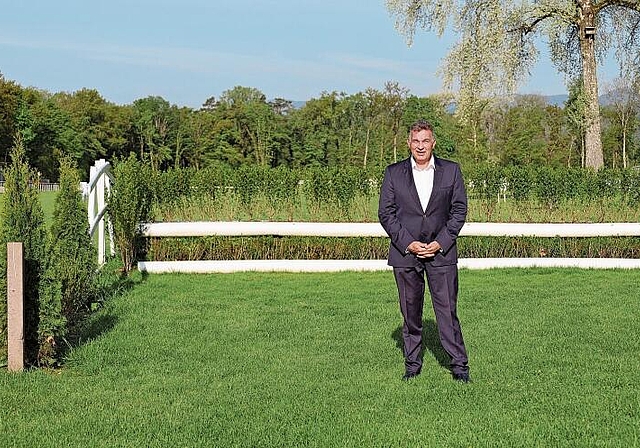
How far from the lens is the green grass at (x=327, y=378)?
4688 mm

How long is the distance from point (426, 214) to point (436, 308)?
2.38 ft

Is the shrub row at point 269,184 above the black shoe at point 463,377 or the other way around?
above

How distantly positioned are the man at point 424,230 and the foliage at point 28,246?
282cm

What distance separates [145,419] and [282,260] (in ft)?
24.9

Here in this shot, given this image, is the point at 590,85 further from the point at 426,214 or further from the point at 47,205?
the point at 47,205

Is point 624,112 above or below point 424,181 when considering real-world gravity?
above

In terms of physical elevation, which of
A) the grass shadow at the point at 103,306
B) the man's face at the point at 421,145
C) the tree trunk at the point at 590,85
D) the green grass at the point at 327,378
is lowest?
Answer: the green grass at the point at 327,378

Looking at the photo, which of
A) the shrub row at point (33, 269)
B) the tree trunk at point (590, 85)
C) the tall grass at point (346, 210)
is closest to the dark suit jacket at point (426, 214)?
the shrub row at point (33, 269)

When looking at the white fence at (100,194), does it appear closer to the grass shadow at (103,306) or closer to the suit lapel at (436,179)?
the grass shadow at (103,306)

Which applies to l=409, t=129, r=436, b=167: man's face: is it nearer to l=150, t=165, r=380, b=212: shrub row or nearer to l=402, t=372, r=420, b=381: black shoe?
l=402, t=372, r=420, b=381: black shoe

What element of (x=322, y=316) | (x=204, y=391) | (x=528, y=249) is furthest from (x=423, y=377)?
(x=528, y=249)

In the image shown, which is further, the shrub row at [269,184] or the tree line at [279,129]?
the tree line at [279,129]

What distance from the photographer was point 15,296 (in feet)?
20.1

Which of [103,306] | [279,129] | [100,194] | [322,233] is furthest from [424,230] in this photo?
[279,129]
